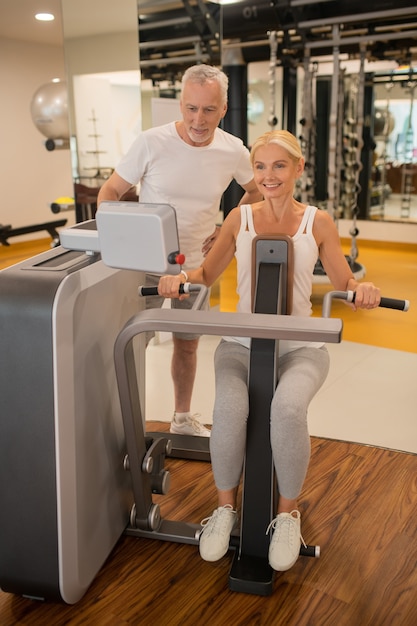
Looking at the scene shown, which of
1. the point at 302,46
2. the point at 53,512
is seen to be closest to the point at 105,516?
the point at 53,512

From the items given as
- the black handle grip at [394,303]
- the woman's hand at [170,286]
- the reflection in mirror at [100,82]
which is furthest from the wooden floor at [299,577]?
the reflection in mirror at [100,82]

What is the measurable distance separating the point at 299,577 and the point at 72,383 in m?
0.90

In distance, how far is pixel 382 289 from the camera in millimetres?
5672

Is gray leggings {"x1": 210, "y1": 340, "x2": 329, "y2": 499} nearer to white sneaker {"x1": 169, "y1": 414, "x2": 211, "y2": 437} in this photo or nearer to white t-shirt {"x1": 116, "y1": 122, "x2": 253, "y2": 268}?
white t-shirt {"x1": 116, "y1": 122, "x2": 253, "y2": 268}

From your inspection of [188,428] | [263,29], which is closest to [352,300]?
[188,428]

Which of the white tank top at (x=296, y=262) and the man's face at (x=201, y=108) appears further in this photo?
the man's face at (x=201, y=108)

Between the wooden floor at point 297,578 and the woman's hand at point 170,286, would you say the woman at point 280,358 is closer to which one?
the woman's hand at point 170,286

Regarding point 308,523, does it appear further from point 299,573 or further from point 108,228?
point 108,228

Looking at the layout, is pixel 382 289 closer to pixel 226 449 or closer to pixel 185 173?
pixel 185 173

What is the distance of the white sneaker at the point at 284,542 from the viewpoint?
1698mm

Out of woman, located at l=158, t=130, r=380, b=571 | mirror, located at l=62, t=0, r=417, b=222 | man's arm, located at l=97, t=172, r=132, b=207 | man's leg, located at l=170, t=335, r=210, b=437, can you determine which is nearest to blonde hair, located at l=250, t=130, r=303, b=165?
woman, located at l=158, t=130, r=380, b=571

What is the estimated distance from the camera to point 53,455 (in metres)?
1.57

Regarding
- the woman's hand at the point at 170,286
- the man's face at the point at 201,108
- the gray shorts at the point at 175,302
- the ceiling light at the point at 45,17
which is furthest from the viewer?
the ceiling light at the point at 45,17

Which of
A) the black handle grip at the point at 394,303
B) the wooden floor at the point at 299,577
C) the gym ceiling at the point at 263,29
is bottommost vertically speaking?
the wooden floor at the point at 299,577
